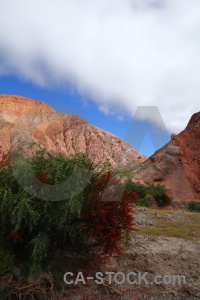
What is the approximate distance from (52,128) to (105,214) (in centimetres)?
4354

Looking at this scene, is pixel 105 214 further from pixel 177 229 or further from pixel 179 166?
pixel 179 166

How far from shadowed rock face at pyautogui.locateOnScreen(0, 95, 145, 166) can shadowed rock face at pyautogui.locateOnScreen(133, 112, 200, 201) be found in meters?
14.4

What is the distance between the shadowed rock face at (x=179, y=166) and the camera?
25.1 meters

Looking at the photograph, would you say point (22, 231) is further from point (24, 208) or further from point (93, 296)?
point (93, 296)

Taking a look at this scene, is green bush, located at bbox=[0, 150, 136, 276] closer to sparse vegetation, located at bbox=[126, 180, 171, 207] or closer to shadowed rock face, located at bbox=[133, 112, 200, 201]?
sparse vegetation, located at bbox=[126, 180, 171, 207]

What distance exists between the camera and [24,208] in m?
5.21

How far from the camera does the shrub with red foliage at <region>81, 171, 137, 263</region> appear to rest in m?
5.73

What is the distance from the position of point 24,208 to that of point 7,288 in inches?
52.4

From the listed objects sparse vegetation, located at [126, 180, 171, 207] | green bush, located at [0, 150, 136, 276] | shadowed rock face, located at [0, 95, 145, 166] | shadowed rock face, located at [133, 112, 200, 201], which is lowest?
green bush, located at [0, 150, 136, 276]

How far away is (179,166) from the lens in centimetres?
2692

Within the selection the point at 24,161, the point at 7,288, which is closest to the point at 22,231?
the point at 7,288

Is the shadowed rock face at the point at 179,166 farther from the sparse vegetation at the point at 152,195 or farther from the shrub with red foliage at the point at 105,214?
the shrub with red foliage at the point at 105,214

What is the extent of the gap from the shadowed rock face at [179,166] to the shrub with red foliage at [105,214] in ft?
59.2

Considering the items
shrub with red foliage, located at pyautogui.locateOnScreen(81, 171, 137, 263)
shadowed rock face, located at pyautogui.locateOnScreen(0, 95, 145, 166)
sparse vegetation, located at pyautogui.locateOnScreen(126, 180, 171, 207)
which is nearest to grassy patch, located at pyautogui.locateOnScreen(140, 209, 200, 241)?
shrub with red foliage, located at pyautogui.locateOnScreen(81, 171, 137, 263)
